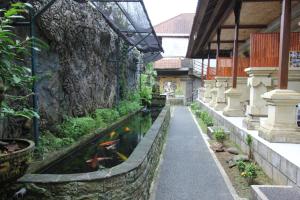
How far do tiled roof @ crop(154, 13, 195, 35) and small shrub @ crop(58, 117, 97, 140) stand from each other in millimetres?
21719

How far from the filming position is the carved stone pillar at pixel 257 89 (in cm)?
667

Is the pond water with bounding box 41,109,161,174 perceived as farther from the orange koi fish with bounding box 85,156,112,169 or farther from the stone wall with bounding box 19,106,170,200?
the stone wall with bounding box 19,106,170,200

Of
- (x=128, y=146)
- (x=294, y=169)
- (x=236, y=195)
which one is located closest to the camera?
(x=294, y=169)

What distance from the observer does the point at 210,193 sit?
4.35 metres

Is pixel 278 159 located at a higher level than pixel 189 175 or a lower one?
higher

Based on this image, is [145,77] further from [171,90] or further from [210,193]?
[210,193]

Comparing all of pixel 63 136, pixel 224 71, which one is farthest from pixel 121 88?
pixel 63 136

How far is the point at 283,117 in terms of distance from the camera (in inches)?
202

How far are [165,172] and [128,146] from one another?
1.59m

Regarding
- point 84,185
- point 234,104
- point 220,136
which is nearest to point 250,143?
point 220,136

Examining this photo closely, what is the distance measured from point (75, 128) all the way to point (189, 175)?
8.94 ft

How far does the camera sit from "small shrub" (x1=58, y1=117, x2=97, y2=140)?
20.5ft

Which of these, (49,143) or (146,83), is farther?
(146,83)

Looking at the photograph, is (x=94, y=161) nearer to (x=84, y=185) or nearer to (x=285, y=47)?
(x=84, y=185)
